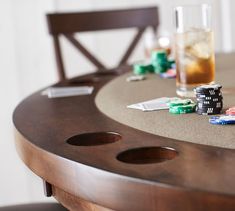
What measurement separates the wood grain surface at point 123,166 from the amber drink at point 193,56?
0.77 feet

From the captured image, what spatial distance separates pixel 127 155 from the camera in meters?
0.89

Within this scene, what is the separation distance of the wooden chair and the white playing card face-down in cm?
93

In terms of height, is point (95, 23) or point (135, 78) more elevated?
point (95, 23)

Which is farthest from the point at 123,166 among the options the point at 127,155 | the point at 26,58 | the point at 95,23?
the point at 26,58

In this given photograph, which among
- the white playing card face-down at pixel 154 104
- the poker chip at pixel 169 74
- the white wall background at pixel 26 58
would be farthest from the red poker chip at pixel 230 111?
the white wall background at pixel 26 58

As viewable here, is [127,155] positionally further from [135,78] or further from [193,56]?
[135,78]

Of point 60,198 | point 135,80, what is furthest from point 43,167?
point 135,80

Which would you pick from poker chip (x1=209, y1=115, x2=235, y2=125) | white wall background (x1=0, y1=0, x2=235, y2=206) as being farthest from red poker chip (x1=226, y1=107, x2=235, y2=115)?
white wall background (x1=0, y1=0, x2=235, y2=206)

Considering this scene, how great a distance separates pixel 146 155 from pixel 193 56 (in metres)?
0.43

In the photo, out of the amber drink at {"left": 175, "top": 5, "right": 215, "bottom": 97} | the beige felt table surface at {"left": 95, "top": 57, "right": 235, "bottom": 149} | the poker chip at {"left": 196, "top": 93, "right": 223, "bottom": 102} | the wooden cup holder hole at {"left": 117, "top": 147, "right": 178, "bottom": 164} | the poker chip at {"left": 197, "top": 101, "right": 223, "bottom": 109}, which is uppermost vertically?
the amber drink at {"left": 175, "top": 5, "right": 215, "bottom": 97}

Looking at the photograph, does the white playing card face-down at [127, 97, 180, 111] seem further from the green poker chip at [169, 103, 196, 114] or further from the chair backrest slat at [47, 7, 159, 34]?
the chair backrest slat at [47, 7, 159, 34]

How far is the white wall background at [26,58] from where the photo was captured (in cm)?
277

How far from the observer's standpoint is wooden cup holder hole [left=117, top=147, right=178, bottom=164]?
88cm

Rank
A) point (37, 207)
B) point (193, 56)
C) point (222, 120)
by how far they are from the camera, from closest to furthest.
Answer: point (222, 120), point (193, 56), point (37, 207)
